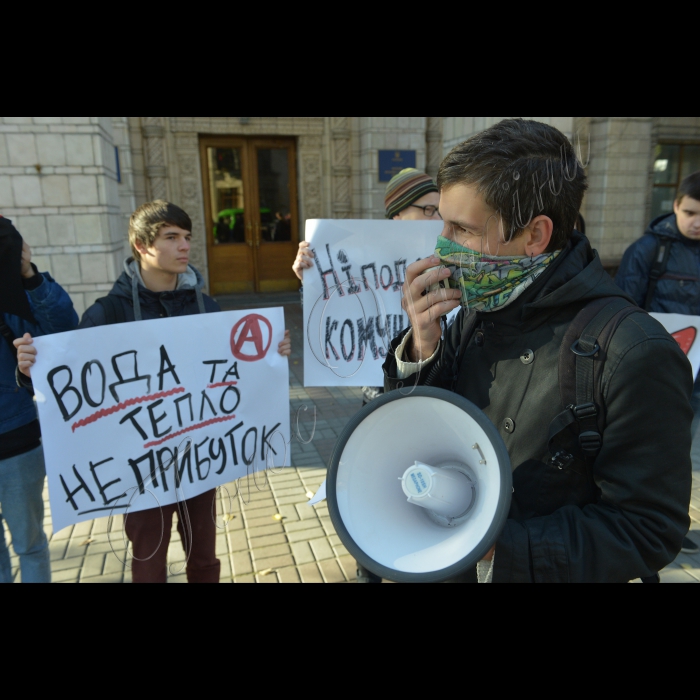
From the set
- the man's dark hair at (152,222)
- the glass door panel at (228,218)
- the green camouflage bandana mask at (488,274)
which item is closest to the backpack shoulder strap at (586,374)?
the green camouflage bandana mask at (488,274)

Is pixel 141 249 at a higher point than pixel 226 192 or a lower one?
lower

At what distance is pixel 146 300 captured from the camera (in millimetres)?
2312

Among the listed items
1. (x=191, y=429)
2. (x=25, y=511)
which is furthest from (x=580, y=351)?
(x=25, y=511)

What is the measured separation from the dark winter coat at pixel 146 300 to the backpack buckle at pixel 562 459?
5.57 feet

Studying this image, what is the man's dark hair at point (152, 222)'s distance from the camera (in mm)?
2330

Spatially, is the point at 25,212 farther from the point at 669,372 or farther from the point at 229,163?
the point at 229,163

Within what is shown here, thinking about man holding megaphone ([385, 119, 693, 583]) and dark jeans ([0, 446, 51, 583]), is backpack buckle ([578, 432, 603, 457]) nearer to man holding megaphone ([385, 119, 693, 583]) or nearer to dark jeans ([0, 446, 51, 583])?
man holding megaphone ([385, 119, 693, 583])

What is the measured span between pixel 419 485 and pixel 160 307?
1.63 meters

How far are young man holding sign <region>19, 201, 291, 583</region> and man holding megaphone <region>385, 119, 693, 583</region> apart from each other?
4.32 feet

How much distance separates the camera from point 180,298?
2387 millimetres

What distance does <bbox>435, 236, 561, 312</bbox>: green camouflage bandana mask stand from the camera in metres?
1.21

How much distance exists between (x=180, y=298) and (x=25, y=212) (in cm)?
375

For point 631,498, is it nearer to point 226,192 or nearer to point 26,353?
point 26,353

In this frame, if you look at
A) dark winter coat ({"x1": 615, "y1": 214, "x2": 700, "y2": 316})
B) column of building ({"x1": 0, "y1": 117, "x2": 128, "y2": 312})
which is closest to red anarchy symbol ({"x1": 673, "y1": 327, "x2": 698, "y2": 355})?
dark winter coat ({"x1": 615, "y1": 214, "x2": 700, "y2": 316})
